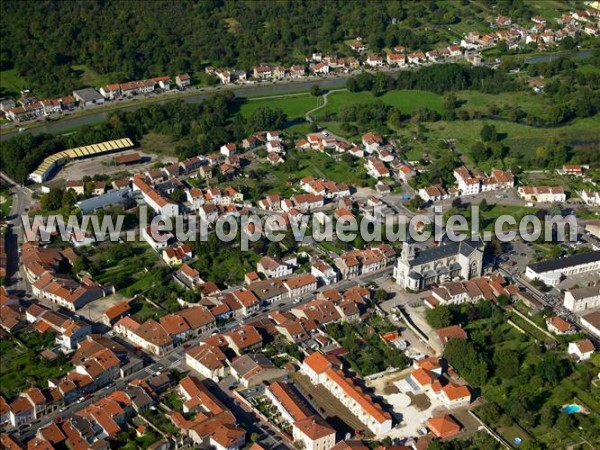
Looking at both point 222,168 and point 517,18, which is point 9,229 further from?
point 517,18

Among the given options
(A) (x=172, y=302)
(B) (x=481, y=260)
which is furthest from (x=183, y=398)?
(B) (x=481, y=260)

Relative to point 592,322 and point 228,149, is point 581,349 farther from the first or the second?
point 228,149

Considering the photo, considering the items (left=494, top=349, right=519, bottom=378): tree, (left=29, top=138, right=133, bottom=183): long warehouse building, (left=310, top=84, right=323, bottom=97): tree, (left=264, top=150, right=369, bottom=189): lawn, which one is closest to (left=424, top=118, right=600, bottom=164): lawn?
(left=264, top=150, right=369, bottom=189): lawn

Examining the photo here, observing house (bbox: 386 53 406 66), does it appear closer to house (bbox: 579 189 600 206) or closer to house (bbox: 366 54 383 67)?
house (bbox: 366 54 383 67)

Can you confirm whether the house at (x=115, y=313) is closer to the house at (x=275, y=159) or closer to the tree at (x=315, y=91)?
the house at (x=275, y=159)

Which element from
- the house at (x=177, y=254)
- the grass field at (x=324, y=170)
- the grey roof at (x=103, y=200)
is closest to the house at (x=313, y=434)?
the house at (x=177, y=254)
